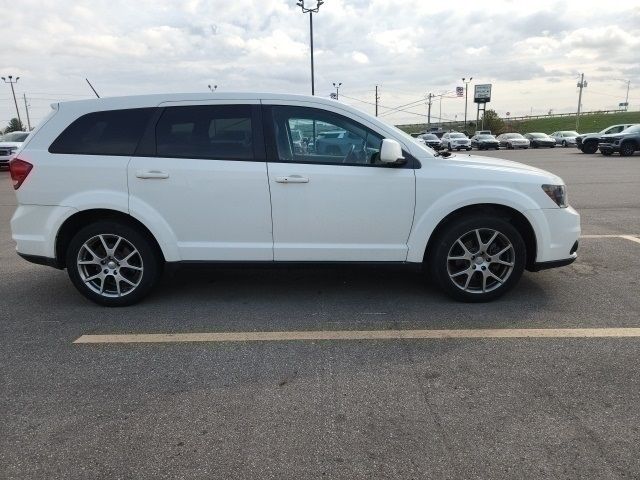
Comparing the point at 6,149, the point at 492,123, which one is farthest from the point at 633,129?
the point at 492,123

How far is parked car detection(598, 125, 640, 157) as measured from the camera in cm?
2486

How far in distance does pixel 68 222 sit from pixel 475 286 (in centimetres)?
361

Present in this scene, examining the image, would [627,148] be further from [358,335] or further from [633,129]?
[358,335]

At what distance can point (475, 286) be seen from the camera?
4.58 meters

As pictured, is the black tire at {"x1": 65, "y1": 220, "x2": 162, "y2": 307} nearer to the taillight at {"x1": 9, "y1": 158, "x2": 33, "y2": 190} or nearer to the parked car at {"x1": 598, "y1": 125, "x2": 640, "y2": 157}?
the taillight at {"x1": 9, "y1": 158, "x2": 33, "y2": 190}

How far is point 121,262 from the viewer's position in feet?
14.9

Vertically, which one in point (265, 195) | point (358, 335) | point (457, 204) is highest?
point (265, 195)

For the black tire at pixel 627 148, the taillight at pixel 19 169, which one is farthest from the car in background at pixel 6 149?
the black tire at pixel 627 148

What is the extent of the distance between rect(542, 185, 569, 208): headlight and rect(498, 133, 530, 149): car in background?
137 feet

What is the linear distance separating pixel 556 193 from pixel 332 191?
1939 millimetres

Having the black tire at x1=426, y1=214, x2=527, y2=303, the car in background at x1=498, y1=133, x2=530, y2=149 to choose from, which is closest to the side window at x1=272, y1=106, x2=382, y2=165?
the black tire at x1=426, y1=214, x2=527, y2=303

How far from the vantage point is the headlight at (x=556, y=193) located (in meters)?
4.43

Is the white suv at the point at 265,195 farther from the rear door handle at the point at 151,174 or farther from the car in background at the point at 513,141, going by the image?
the car in background at the point at 513,141

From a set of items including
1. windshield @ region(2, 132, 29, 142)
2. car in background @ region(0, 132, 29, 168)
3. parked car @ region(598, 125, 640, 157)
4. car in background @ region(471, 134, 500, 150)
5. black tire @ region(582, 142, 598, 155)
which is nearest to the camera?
car in background @ region(0, 132, 29, 168)
